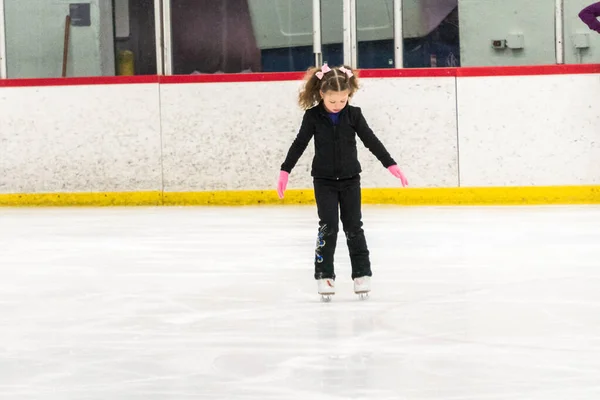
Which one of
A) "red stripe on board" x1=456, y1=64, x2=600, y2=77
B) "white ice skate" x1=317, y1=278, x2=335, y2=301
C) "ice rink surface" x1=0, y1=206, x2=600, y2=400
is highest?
"red stripe on board" x1=456, y1=64, x2=600, y2=77

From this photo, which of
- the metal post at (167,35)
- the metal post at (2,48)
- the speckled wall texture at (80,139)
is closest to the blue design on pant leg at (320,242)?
the speckled wall texture at (80,139)

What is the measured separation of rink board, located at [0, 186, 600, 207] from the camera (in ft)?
29.5

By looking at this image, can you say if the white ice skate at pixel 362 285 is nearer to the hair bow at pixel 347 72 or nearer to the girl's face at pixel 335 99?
the girl's face at pixel 335 99

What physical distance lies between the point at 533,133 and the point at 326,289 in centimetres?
507

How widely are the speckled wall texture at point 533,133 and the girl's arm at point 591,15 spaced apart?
2083 millimetres

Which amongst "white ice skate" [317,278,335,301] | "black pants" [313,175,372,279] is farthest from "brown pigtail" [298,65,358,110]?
"white ice skate" [317,278,335,301]

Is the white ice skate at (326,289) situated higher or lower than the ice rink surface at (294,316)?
higher

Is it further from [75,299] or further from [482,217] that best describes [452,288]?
[482,217]

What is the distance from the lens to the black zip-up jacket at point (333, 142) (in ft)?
14.2

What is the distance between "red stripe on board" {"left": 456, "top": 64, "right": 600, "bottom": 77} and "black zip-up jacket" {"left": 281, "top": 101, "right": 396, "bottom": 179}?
16.1 feet

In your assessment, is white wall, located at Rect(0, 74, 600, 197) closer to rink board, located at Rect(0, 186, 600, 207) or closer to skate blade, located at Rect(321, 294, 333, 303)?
rink board, located at Rect(0, 186, 600, 207)

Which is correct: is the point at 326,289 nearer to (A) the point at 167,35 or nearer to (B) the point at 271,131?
(B) the point at 271,131

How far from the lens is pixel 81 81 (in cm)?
957

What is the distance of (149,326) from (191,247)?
253 cm
